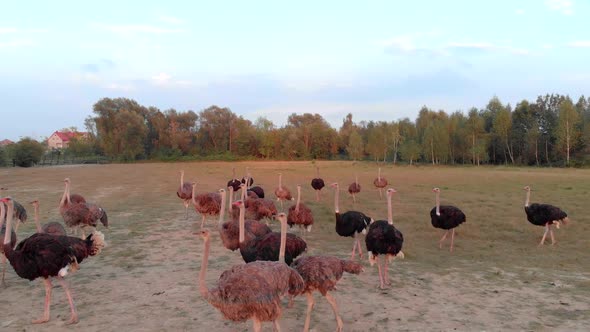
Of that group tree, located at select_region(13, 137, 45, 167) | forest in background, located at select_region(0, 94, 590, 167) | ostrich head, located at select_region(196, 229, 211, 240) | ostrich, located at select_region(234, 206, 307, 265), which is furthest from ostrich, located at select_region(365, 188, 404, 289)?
tree, located at select_region(13, 137, 45, 167)

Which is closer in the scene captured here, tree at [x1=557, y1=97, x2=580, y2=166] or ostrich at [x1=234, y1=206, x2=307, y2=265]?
ostrich at [x1=234, y1=206, x2=307, y2=265]

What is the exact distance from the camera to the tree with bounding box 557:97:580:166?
47.6 metres

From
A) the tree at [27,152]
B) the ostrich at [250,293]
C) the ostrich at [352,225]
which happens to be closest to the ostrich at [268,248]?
the ostrich at [250,293]

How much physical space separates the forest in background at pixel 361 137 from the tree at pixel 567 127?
0.09m

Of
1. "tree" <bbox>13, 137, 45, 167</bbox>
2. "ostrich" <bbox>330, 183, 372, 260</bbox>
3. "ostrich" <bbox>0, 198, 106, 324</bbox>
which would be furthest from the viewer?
"tree" <bbox>13, 137, 45, 167</bbox>

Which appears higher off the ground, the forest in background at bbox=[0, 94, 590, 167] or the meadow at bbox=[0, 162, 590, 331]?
the forest in background at bbox=[0, 94, 590, 167]

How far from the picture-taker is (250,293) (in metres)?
5.00

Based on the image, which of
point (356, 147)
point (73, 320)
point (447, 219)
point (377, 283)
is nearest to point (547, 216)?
point (447, 219)

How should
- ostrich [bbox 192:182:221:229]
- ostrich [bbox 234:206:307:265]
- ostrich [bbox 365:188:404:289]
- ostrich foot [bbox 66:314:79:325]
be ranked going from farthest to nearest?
ostrich [bbox 192:182:221:229], ostrich [bbox 365:188:404:289], ostrich [bbox 234:206:307:265], ostrich foot [bbox 66:314:79:325]

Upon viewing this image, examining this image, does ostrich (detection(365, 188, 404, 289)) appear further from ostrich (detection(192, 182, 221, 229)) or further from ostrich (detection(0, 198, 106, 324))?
ostrich (detection(192, 182, 221, 229))

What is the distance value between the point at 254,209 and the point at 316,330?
663 centimetres

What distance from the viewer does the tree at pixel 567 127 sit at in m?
47.6

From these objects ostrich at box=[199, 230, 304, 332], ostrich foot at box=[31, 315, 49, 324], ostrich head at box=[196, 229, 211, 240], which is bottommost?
ostrich foot at box=[31, 315, 49, 324]

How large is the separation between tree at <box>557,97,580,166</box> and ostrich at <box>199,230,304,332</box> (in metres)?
51.1
